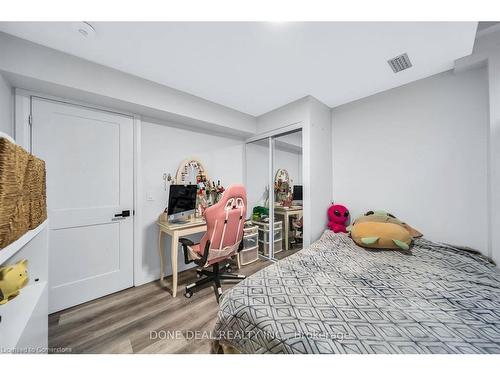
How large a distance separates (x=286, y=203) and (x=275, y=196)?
0.22 metres

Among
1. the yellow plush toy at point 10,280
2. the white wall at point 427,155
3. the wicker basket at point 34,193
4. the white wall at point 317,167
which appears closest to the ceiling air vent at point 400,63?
the white wall at point 427,155

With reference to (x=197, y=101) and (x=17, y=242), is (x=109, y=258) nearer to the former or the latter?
(x=17, y=242)

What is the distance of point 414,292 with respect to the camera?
1.21 metres

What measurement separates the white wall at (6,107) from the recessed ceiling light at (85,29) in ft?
2.44

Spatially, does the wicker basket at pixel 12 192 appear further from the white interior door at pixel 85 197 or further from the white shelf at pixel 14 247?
the white interior door at pixel 85 197

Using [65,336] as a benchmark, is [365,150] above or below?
above

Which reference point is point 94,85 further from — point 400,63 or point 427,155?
point 427,155

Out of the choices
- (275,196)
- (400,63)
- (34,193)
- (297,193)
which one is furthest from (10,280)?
(400,63)

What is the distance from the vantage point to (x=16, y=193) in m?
0.73

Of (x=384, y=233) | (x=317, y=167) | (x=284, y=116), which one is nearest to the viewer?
(x=384, y=233)

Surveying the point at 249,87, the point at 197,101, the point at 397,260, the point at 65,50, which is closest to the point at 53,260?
the point at 65,50

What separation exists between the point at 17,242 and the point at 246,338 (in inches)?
43.6

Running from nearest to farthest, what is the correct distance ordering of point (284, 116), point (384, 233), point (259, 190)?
point (384, 233) < point (284, 116) < point (259, 190)

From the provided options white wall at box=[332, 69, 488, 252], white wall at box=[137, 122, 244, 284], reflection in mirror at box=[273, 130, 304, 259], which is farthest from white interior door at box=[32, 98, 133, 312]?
white wall at box=[332, 69, 488, 252]
